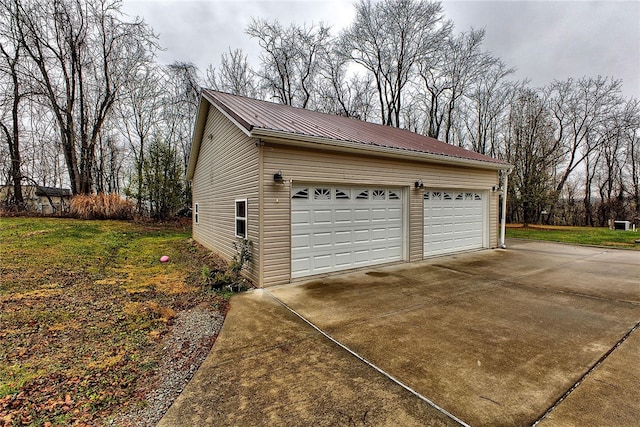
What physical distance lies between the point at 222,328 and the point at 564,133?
2691cm

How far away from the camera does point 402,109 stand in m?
21.0

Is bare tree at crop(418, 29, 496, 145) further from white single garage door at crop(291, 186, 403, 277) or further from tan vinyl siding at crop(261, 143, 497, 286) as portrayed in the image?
white single garage door at crop(291, 186, 403, 277)

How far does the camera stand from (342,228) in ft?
22.4

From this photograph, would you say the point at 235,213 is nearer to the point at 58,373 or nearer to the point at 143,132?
the point at 58,373

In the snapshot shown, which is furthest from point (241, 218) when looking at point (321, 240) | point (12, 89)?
point (12, 89)

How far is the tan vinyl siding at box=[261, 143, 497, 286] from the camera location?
18.7ft

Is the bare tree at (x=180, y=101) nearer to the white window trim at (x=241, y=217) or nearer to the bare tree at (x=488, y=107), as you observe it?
the white window trim at (x=241, y=217)

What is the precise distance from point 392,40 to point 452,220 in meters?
14.6

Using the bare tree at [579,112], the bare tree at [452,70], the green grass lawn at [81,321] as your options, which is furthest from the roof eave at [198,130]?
the bare tree at [579,112]

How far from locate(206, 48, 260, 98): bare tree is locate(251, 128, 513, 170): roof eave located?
15.6m

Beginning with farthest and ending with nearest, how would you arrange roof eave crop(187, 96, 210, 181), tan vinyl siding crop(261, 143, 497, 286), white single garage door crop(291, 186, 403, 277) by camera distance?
roof eave crop(187, 96, 210, 181) → white single garage door crop(291, 186, 403, 277) → tan vinyl siding crop(261, 143, 497, 286)

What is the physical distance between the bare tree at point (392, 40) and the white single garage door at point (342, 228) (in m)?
14.6

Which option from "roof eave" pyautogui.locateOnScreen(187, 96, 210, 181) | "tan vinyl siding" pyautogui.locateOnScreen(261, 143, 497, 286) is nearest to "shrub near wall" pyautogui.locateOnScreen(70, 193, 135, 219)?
"roof eave" pyautogui.locateOnScreen(187, 96, 210, 181)

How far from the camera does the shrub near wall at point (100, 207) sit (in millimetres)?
13570
